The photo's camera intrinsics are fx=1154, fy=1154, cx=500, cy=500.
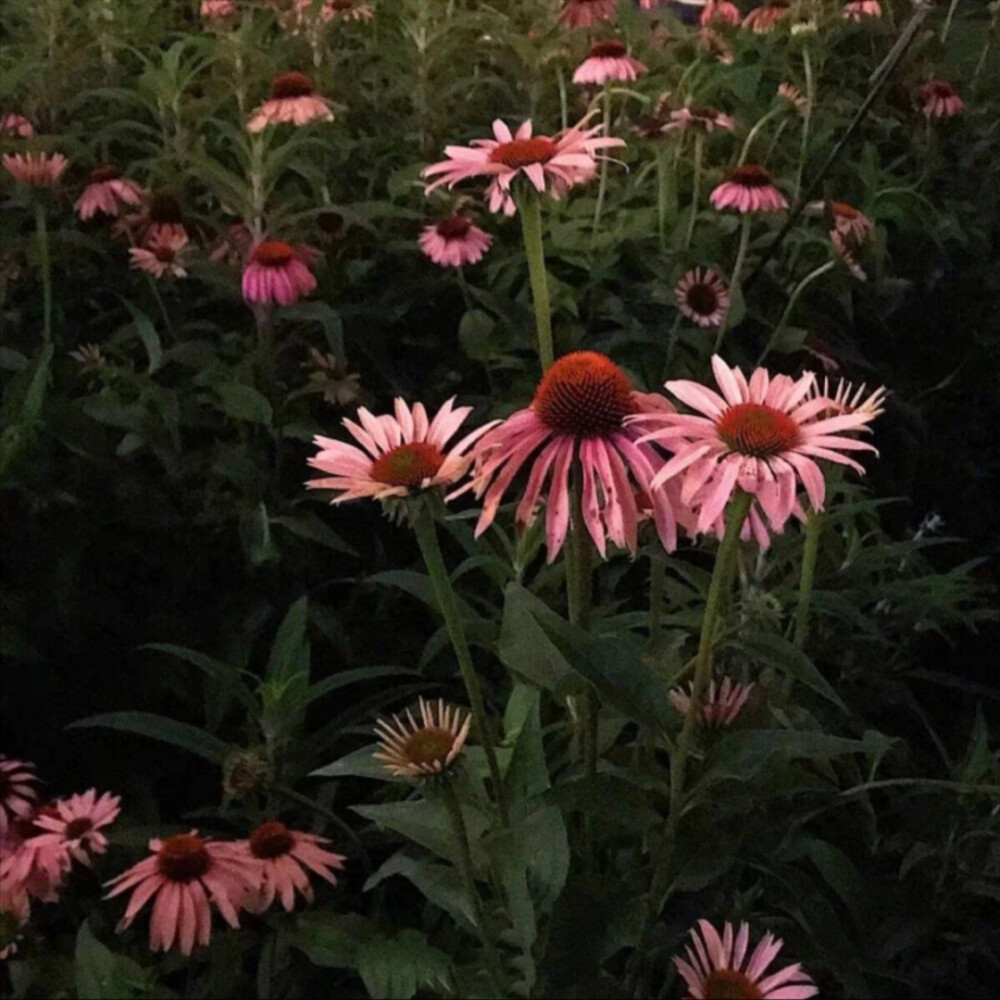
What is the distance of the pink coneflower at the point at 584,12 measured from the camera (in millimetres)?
1490

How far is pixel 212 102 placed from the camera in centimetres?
126

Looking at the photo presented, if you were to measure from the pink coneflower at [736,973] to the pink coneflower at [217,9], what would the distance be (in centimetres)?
130

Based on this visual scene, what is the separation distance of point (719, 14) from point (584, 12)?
291 mm

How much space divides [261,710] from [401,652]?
270mm

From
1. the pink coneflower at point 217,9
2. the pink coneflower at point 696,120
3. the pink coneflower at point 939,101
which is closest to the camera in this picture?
the pink coneflower at point 696,120

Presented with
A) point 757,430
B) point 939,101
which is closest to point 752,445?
point 757,430

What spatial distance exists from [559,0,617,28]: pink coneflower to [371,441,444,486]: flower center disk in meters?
1.14

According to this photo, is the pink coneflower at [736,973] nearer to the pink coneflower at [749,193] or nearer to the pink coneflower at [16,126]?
the pink coneflower at [749,193]

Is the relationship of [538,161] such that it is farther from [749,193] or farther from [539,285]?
[749,193]

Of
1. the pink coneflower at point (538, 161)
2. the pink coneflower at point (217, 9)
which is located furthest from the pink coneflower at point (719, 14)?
the pink coneflower at point (538, 161)

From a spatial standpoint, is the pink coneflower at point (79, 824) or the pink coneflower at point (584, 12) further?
the pink coneflower at point (584, 12)

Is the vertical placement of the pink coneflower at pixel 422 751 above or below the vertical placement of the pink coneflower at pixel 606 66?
below

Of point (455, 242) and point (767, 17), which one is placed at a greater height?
point (767, 17)

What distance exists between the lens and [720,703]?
54 cm
